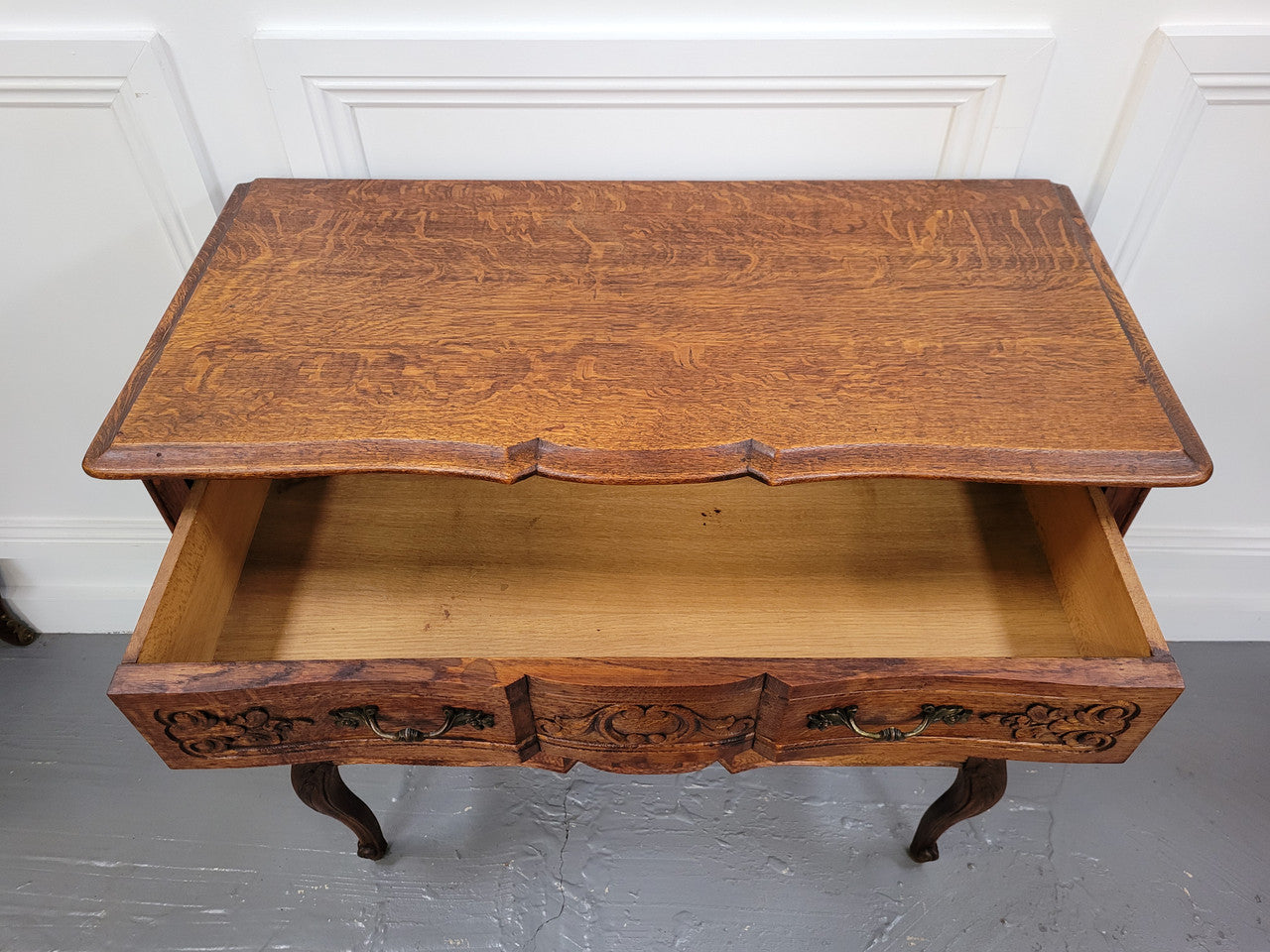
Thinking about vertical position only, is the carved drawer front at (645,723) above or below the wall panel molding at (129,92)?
below

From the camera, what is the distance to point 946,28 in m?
0.88

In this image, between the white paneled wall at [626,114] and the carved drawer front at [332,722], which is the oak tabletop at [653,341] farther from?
the carved drawer front at [332,722]

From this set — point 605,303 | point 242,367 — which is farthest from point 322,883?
point 605,303

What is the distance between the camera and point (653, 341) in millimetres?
764

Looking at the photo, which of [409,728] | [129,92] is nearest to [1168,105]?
[409,728]

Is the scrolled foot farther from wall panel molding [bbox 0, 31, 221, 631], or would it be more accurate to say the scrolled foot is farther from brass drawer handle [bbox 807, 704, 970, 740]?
brass drawer handle [bbox 807, 704, 970, 740]

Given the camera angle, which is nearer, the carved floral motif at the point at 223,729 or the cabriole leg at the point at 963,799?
the carved floral motif at the point at 223,729

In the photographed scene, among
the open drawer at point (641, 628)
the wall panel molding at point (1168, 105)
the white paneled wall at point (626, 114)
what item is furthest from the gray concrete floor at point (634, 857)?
the wall panel molding at point (1168, 105)

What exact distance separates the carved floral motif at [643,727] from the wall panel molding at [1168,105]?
29.1 inches

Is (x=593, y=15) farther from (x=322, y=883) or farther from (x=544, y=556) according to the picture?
(x=322, y=883)

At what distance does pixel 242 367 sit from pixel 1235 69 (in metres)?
1.03

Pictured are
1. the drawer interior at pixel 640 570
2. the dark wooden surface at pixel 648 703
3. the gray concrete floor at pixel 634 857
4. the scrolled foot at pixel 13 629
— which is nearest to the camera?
the dark wooden surface at pixel 648 703

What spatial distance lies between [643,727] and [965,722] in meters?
0.28

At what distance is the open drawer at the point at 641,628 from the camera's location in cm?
68
